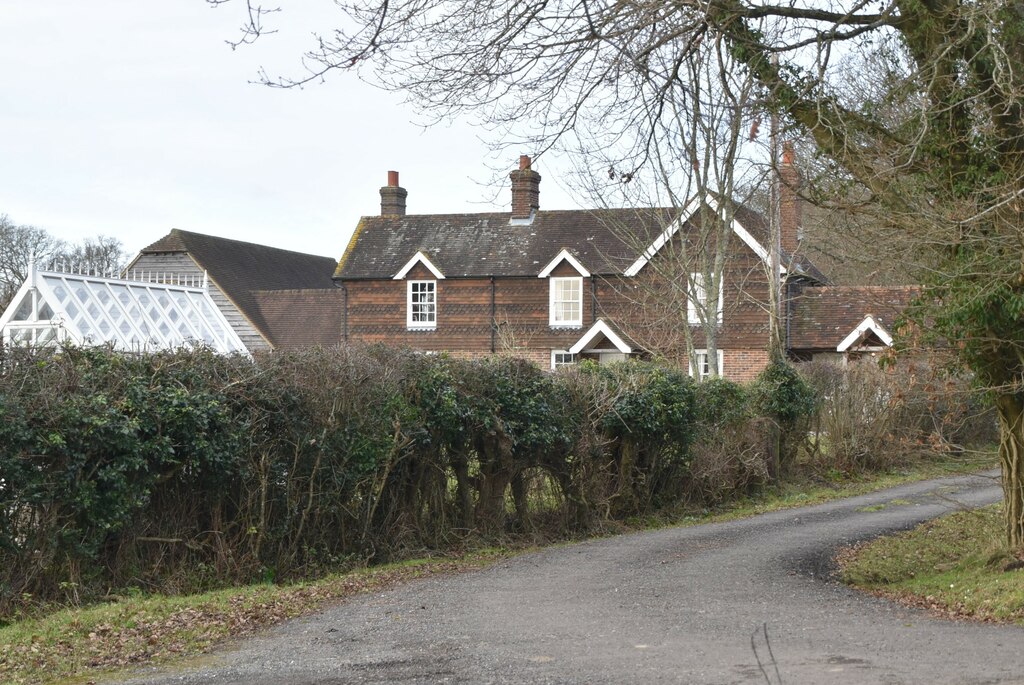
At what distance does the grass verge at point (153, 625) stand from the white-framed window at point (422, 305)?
28.7 metres

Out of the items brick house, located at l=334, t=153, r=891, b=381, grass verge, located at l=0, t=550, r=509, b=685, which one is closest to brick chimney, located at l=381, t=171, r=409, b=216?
brick house, located at l=334, t=153, r=891, b=381

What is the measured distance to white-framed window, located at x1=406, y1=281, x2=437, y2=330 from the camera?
42.0 meters

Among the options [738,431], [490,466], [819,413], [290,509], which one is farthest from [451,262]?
[290,509]

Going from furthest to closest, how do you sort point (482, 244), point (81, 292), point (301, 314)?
1. point (301, 314)
2. point (482, 244)
3. point (81, 292)

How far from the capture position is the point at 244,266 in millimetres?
53125

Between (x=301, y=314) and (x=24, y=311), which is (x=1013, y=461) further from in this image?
(x=301, y=314)

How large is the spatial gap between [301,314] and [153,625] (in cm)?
4044

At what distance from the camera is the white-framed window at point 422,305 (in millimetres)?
42031

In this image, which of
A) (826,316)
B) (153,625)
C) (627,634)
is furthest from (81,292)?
(826,316)

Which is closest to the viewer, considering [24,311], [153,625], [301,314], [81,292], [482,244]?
[153,625]

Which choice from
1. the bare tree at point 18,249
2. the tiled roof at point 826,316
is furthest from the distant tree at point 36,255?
the tiled roof at point 826,316

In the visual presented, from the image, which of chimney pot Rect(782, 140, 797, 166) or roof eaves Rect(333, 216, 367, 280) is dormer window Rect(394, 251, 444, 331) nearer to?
roof eaves Rect(333, 216, 367, 280)

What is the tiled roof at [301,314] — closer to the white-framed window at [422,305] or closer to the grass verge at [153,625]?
the white-framed window at [422,305]

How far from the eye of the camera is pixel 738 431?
21375 millimetres
